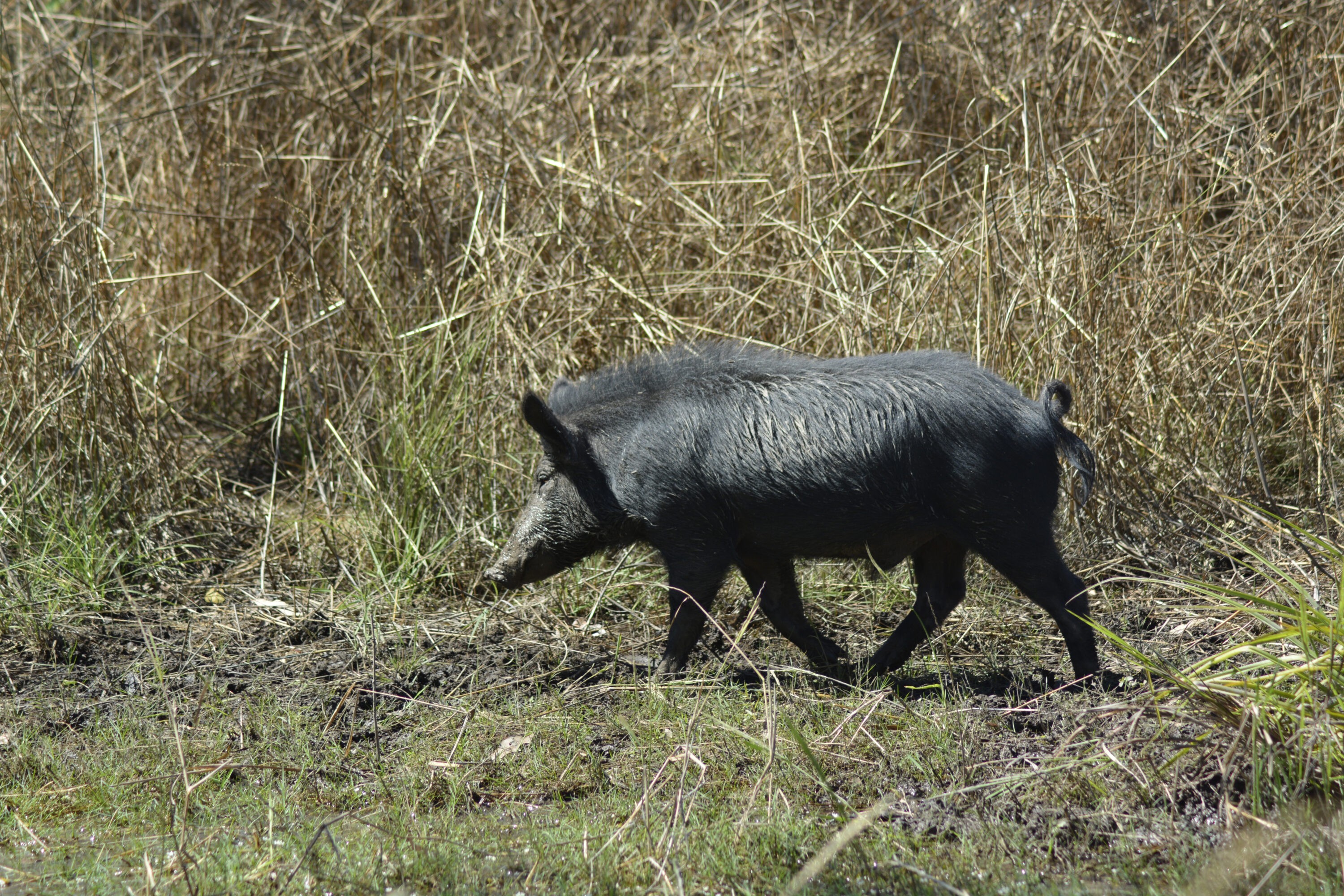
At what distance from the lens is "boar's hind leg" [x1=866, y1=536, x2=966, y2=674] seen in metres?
4.71

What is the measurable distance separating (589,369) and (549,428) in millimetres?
1875

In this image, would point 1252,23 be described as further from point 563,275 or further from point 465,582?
point 465,582

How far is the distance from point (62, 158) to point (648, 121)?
131 inches

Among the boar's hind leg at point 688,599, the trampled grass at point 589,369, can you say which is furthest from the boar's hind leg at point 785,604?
the trampled grass at point 589,369

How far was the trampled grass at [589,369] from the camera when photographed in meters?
3.32

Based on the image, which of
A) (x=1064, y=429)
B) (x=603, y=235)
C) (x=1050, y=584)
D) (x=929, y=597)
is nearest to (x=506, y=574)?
(x=929, y=597)

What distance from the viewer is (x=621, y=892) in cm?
302

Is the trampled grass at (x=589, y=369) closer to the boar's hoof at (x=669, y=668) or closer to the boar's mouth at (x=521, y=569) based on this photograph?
the boar's hoof at (x=669, y=668)

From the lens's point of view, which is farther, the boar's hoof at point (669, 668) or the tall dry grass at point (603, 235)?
the tall dry grass at point (603, 235)

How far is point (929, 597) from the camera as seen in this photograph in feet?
15.6

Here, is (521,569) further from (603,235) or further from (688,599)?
(603,235)

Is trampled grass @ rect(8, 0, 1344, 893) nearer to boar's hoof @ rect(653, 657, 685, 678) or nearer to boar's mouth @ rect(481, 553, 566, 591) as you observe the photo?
boar's hoof @ rect(653, 657, 685, 678)

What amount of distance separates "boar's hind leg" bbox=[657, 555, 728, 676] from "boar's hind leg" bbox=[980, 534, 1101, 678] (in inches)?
38.4

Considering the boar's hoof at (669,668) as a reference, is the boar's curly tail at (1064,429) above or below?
above
